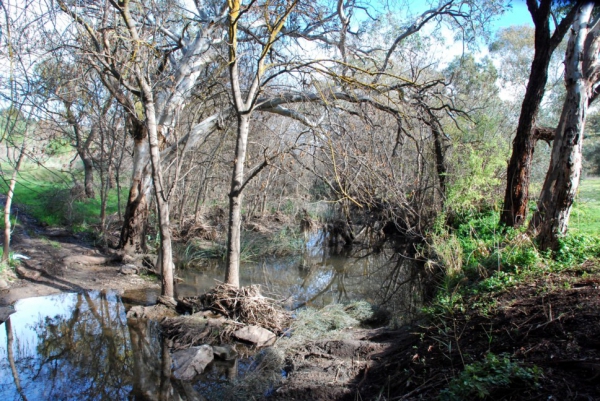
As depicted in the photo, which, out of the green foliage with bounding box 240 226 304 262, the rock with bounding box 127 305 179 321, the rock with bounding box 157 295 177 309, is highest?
the green foliage with bounding box 240 226 304 262

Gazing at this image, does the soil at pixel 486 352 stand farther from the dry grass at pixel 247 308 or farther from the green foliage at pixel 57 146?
the green foliage at pixel 57 146

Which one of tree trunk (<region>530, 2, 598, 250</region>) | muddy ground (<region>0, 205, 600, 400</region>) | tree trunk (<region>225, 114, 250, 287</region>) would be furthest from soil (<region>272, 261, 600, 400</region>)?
tree trunk (<region>225, 114, 250, 287</region>)

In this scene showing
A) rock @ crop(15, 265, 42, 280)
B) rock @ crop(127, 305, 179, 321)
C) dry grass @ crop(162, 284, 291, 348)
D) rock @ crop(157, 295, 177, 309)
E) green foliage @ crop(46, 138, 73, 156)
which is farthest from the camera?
green foliage @ crop(46, 138, 73, 156)

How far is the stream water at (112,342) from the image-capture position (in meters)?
4.53

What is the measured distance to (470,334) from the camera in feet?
13.7

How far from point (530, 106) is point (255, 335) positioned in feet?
19.1

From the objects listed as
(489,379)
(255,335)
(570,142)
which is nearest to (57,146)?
(255,335)

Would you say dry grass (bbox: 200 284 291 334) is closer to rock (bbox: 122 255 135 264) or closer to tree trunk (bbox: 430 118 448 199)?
rock (bbox: 122 255 135 264)

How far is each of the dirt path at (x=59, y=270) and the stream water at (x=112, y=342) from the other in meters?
0.37

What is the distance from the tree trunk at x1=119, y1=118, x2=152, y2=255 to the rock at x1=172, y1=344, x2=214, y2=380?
5.69 meters

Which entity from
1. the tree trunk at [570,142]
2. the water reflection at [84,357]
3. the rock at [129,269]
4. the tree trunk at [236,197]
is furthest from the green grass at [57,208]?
the tree trunk at [570,142]

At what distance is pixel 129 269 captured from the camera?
29.6 feet

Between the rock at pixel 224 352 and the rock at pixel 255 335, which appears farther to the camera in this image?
the rock at pixel 255 335

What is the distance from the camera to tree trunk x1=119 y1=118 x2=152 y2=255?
400 inches
